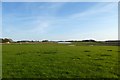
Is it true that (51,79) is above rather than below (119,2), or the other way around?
below

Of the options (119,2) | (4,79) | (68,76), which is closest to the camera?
(4,79)

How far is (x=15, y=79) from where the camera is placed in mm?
15531

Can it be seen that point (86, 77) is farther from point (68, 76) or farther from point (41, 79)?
point (41, 79)

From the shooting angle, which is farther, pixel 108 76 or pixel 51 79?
pixel 108 76

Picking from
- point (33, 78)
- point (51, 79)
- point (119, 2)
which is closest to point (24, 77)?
point (33, 78)

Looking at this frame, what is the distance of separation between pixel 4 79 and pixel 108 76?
730 cm

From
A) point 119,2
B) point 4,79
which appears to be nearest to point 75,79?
point 4,79

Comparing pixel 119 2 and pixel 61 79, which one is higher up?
pixel 119 2

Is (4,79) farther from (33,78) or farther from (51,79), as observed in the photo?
(51,79)

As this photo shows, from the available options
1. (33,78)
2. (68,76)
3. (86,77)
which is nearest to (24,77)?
(33,78)

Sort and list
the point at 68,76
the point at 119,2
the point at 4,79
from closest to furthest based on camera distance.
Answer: the point at 4,79 < the point at 68,76 < the point at 119,2

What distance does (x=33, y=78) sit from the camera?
15.9 meters

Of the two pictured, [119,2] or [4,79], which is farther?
[119,2]

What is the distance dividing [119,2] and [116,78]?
9331 mm
